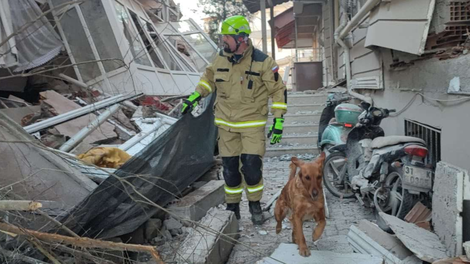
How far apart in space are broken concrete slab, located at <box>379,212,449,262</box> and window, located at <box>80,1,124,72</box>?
8.05 meters

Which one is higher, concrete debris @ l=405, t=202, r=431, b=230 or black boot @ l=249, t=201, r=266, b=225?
concrete debris @ l=405, t=202, r=431, b=230

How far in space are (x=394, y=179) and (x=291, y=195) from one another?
1.33 m

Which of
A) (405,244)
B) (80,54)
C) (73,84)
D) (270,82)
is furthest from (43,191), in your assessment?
(80,54)

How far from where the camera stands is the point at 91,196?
318 cm

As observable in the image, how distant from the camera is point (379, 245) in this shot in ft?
10.3

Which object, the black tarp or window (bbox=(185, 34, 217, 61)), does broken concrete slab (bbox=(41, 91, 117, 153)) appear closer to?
the black tarp

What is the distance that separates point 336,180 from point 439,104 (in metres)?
1.61

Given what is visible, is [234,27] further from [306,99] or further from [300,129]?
[306,99]

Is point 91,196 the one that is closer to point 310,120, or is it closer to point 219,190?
point 219,190

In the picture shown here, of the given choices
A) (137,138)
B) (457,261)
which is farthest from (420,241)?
(137,138)

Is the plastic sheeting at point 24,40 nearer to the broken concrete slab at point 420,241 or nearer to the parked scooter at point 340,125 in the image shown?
the parked scooter at point 340,125

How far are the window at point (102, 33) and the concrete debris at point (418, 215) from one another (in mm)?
7825

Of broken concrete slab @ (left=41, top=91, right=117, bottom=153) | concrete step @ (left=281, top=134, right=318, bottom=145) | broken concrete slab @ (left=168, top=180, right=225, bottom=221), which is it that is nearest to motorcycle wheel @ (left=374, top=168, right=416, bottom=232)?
broken concrete slab @ (left=168, top=180, right=225, bottom=221)

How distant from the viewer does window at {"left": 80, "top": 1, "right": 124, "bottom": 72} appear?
9.74m
